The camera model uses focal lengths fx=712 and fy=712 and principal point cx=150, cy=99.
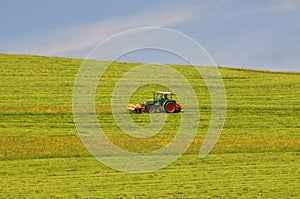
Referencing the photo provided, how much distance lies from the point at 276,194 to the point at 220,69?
151 ft

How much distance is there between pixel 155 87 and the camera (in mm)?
65062

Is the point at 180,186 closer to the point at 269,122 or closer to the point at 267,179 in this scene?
the point at 267,179

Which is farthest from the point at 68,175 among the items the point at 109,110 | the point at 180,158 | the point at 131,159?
the point at 109,110

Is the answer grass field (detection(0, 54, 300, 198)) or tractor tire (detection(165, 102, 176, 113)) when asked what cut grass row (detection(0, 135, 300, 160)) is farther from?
tractor tire (detection(165, 102, 176, 113))

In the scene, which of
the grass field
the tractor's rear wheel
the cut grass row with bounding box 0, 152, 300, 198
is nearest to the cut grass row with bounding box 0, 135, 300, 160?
the grass field

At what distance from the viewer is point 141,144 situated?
43.8 m

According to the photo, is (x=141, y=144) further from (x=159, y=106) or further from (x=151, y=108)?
(x=159, y=106)

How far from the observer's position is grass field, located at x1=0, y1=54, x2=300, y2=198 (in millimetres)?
33344

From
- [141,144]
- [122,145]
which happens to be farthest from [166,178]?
[141,144]

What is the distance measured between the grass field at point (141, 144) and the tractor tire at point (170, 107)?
2.37ft

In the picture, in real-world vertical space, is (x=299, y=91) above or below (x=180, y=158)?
above

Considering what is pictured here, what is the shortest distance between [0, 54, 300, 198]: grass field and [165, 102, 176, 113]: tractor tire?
72 cm

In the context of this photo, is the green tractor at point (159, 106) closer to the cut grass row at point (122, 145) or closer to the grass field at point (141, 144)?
the grass field at point (141, 144)

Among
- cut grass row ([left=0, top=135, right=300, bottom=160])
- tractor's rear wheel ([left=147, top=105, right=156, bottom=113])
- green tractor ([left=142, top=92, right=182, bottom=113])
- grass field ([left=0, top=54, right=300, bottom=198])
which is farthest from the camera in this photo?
green tractor ([left=142, top=92, right=182, bottom=113])
